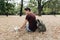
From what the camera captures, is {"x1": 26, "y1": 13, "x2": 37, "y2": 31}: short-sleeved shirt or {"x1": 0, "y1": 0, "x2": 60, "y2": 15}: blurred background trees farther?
{"x1": 0, "y1": 0, "x2": 60, "y2": 15}: blurred background trees

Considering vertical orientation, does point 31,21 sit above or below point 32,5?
above

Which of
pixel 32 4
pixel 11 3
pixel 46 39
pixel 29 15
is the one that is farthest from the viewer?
pixel 32 4

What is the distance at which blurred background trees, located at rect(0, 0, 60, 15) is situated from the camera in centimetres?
2048

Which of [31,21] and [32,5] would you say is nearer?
[31,21]

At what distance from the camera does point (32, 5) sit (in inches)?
1078

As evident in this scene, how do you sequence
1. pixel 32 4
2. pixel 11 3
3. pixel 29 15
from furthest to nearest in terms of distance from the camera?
pixel 32 4
pixel 11 3
pixel 29 15

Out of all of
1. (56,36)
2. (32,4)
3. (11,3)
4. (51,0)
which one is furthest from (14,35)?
(32,4)

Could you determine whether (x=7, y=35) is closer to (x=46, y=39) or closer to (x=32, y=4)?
(x=46, y=39)

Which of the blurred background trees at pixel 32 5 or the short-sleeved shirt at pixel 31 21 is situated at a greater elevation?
the short-sleeved shirt at pixel 31 21

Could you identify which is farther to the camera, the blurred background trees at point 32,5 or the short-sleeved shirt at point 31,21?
the blurred background trees at point 32,5

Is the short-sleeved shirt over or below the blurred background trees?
over

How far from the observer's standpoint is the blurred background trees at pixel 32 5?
20484mm

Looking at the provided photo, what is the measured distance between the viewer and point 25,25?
8.02 meters

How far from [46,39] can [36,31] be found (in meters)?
0.95
